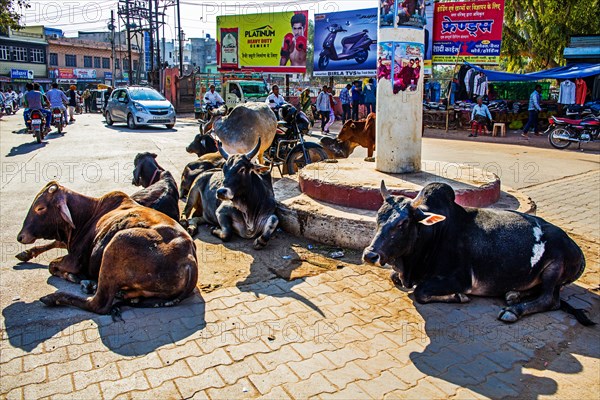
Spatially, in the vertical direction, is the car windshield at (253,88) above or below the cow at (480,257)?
above

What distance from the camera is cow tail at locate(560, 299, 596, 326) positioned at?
4.06 m

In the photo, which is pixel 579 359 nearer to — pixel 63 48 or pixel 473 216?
pixel 473 216

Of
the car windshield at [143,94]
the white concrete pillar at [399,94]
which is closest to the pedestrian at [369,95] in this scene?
the car windshield at [143,94]

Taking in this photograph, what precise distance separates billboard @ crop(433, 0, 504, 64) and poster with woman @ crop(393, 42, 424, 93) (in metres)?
15.8

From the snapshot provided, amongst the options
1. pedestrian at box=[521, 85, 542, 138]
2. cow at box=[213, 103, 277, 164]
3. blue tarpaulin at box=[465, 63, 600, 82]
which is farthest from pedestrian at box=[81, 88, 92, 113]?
cow at box=[213, 103, 277, 164]

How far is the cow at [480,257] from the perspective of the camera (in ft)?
13.8

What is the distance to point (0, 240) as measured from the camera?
6047mm

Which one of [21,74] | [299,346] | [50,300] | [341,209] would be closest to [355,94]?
[341,209]

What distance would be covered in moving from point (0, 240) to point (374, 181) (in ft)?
15.0

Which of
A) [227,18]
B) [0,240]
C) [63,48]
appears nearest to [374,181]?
[0,240]

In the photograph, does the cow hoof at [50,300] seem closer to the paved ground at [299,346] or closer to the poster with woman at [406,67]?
the paved ground at [299,346]

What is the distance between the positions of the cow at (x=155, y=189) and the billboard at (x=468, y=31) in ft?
57.2

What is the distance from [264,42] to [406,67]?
25.5 metres

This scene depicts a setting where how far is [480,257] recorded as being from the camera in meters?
4.32
